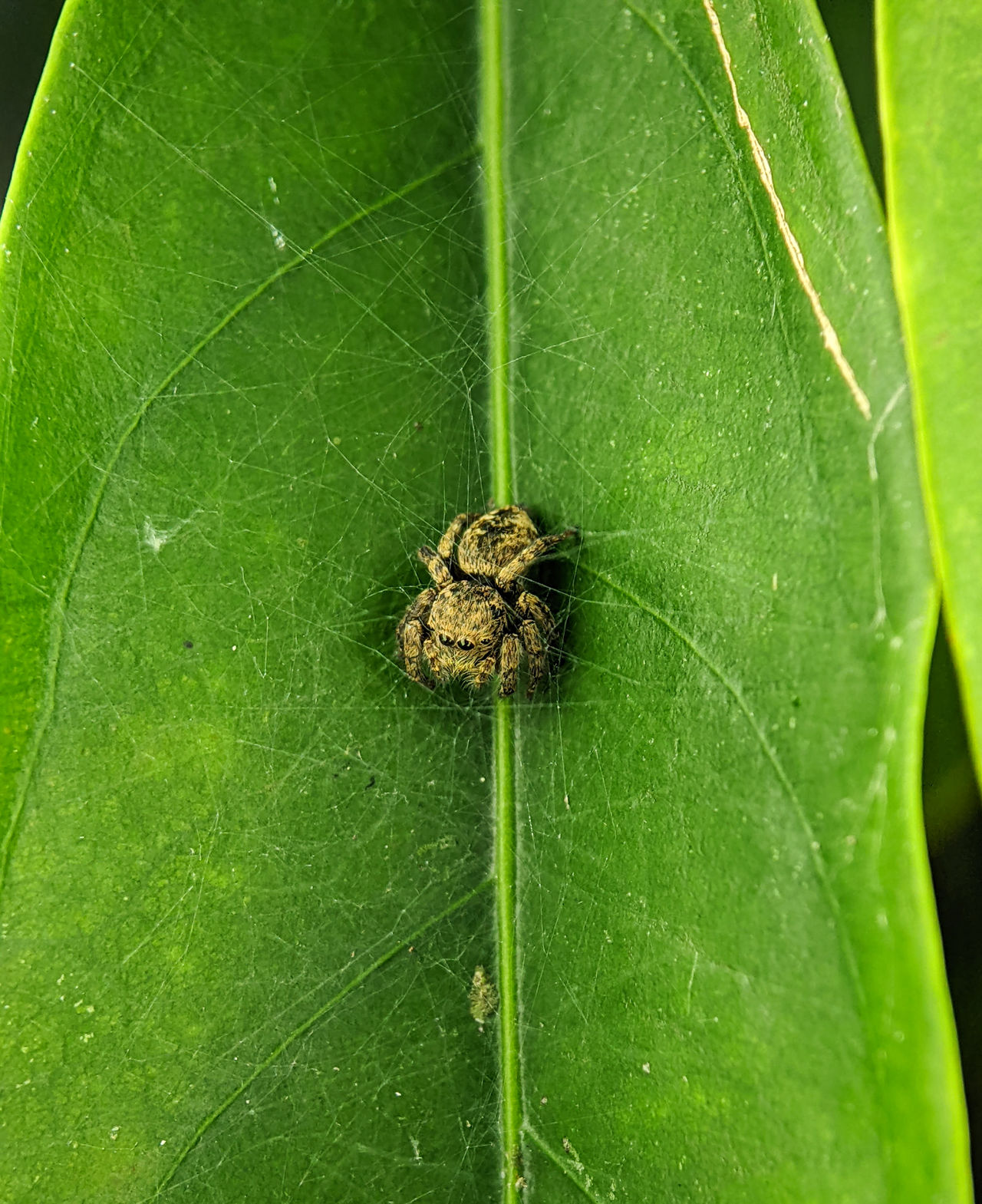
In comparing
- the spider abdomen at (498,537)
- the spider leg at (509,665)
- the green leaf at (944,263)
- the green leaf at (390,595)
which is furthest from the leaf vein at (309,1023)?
the green leaf at (944,263)

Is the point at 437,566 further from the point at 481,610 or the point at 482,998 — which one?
the point at 482,998

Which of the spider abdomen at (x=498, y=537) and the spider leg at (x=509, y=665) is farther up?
the spider abdomen at (x=498, y=537)

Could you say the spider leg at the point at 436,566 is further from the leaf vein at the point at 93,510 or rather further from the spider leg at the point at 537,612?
the leaf vein at the point at 93,510

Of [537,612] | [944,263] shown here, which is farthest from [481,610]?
[944,263]

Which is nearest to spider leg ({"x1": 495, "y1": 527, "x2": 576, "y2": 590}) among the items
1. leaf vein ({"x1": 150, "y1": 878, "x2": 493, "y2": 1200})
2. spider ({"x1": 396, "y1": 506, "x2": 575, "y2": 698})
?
spider ({"x1": 396, "y1": 506, "x2": 575, "y2": 698})

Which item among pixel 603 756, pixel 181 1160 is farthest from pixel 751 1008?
pixel 181 1160

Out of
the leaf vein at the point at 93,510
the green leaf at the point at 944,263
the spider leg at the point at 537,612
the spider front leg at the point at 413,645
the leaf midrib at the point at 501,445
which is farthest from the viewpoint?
the spider leg at the point at 537,612
